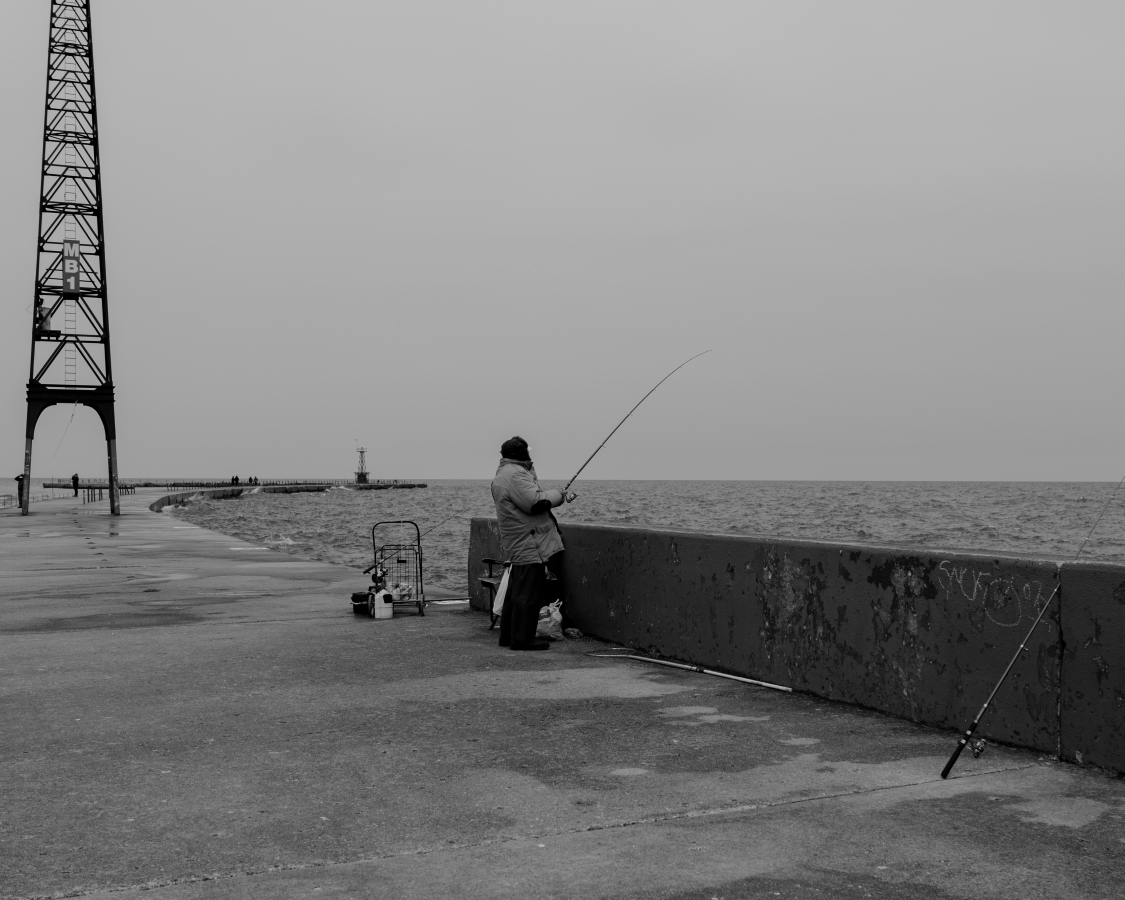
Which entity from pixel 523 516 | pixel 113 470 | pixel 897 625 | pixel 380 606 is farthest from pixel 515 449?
pixel 113 470

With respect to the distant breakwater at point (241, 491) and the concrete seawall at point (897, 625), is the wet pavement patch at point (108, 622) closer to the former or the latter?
the concrete seawall at point (897, 625)

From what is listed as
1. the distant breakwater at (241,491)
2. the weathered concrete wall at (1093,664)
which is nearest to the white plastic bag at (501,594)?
the weathered concrete wall at (1093,664)

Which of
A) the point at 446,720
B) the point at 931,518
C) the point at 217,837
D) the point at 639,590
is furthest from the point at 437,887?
the point at 931,518

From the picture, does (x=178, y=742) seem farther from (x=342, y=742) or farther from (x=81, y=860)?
(x=81, y=860)

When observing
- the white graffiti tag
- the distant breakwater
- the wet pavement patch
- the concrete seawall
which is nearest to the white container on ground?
the wet pavement patch

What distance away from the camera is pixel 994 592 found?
519 cm

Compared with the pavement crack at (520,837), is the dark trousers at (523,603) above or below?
above

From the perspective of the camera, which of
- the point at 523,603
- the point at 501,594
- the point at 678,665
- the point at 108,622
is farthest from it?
the point at 108,622

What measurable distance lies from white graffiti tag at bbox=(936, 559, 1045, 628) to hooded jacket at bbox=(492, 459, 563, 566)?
3361 millimetres

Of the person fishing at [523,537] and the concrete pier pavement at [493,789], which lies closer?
the concrete pier pavement at [493,789]

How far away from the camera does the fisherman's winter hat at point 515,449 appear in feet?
27.7

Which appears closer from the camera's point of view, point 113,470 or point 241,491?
point 113,470

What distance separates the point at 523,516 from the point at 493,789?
3897mm

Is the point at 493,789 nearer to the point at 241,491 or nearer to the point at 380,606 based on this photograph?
the point at 380,606
